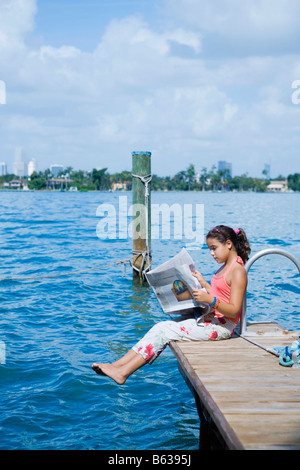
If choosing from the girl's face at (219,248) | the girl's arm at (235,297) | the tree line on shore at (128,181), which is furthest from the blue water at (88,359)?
the tree line on shore at (128,181)

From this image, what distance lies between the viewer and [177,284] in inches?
188

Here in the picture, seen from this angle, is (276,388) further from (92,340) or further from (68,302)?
(68,302)

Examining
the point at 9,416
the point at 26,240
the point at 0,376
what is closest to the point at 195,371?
the point at 9,416

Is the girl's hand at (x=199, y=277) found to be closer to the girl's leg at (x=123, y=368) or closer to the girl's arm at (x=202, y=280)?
the girl's arm at (x=202, y=280)

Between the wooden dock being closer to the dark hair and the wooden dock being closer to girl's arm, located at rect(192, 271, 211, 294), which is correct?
girl's arm, located at rect(192, 271, 211, 294)

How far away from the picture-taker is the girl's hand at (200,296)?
181 inches

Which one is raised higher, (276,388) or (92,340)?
(276,388)

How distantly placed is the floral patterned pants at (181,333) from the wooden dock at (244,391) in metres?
0.06

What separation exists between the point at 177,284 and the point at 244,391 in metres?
1.27

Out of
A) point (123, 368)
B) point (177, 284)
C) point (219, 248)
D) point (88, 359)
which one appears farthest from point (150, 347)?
point (88, 359)

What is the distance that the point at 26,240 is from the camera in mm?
22406

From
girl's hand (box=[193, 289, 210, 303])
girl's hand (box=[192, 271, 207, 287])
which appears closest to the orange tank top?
girl's hand (box=[192, 271, 207, 287])

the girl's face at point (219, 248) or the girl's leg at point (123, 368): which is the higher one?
the girl's face at point (219, 248)
